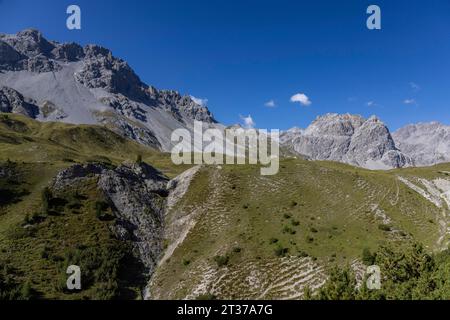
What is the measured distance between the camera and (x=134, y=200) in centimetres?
7788

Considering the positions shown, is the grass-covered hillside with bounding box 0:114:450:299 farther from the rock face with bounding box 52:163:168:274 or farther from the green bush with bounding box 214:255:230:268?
the rock face with bounding box 52:163:168:274

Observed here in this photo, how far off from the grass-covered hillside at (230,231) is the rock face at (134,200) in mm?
1742

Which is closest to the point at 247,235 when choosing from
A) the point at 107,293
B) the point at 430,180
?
the point at 107,293

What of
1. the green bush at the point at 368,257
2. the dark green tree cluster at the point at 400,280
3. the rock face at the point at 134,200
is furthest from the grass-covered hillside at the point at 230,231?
the rock face at the point at 134,200

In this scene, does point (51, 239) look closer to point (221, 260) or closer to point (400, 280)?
point (221, 260)

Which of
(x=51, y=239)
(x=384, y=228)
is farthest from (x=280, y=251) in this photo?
(x=51, y=239)

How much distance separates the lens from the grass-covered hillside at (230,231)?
50750mm

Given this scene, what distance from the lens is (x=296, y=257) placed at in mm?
54562

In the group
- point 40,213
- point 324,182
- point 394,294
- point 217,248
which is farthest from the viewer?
point 324,182

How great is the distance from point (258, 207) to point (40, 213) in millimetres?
41527

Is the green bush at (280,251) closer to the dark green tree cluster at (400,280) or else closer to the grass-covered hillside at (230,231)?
the grass-covered hillside at (230,231)

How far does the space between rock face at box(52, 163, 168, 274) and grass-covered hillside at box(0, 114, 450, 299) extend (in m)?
1.74

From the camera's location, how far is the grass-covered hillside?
5075cm
